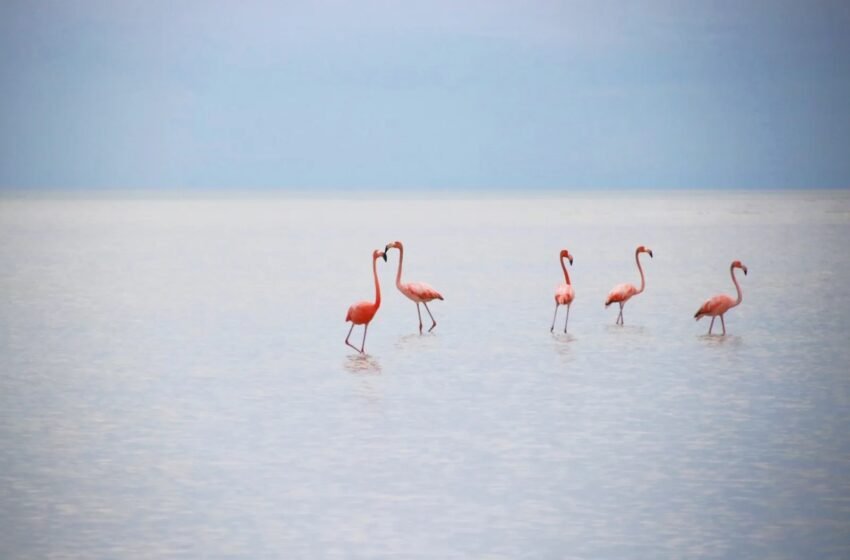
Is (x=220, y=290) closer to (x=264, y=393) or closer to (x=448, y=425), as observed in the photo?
(x=264, y=393)

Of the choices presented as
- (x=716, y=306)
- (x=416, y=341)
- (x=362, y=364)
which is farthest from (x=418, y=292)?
(x=716, y=306)

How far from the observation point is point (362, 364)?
35.1 ft

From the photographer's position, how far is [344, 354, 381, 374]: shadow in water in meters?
10.4

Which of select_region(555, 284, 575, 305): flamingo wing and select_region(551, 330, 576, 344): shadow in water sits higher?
select_region(555, 284, 575, 305): flamingo wing

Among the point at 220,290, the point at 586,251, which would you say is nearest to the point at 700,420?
the point at 220,290

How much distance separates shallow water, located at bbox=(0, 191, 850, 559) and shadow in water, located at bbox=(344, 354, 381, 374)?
0.05 m

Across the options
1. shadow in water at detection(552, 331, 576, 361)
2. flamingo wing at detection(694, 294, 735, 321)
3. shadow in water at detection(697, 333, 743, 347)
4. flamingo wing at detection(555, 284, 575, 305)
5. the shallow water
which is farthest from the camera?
flamingo wing at detection(555, 284, 575, 305)

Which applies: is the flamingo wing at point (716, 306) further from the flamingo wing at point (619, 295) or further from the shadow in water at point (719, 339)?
the flamingo wing at point (619, 295)

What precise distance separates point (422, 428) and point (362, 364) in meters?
2.75

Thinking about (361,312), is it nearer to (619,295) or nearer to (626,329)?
(626,329)

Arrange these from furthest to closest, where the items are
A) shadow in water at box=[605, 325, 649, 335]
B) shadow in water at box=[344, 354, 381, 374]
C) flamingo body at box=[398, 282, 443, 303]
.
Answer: flamingo body at box=[398, 282, 443, 303]
shadow in water at box=[605, 325, 649, 335]
shadow in water at box=[344, 354, 381, 374]

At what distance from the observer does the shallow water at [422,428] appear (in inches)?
228

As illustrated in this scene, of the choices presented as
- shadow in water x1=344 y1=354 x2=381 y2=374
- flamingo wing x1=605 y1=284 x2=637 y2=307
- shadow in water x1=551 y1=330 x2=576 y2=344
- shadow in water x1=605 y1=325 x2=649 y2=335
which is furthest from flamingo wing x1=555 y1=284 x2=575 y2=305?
shadow in water x1=344 y1=354 x2=381 y2=374

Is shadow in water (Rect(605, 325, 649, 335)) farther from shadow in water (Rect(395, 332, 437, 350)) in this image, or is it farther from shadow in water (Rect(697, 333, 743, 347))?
shadow in water (Rect(395, 332, 437, 350))
